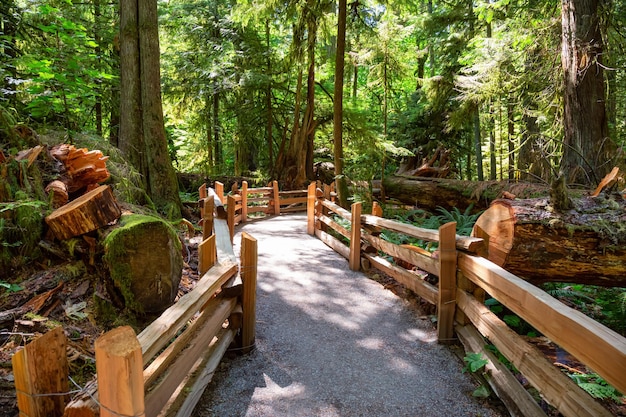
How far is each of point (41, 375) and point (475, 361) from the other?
10.1ft

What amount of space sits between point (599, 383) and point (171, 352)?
336 cm

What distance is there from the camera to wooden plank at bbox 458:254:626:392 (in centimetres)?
184

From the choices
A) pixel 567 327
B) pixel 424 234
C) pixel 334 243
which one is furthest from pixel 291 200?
pixel 567 327

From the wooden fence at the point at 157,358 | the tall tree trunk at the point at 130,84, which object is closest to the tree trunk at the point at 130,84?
the tall tree trunk at the point at 130,84

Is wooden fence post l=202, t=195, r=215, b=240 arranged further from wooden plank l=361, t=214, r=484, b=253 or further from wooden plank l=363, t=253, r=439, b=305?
wooden plank l=363, t=253, r=439, b=305

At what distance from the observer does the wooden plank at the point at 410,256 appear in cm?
446

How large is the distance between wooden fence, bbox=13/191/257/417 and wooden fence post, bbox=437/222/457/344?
1.93 meters

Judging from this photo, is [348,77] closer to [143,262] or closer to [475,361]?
[143,262]

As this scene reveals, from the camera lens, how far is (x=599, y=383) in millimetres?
3225

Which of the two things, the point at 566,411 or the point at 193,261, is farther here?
the point at 193,261

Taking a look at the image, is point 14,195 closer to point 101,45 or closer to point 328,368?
point 328,368

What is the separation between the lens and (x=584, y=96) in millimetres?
6371

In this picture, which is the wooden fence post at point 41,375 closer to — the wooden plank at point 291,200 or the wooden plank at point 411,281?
the wooden plank at point 411,281

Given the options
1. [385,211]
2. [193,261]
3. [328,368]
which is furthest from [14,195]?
[385,211]
